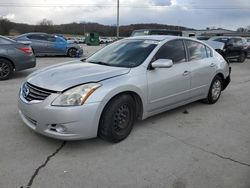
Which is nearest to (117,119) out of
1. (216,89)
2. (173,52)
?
(173,52)

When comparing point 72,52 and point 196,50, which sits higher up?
point 196,50

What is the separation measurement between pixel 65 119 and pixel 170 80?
2.06 meters

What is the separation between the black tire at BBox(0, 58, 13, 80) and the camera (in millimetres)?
8281

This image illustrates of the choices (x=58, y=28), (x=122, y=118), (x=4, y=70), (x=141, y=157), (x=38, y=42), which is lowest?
(x=141, y=157)

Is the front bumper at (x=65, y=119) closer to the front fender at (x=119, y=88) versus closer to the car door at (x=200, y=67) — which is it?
the front fender at (x=119, y=88)

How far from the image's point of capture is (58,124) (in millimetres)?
3549

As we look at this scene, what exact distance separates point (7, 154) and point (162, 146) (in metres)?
2.11

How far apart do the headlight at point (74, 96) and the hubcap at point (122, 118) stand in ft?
1.86

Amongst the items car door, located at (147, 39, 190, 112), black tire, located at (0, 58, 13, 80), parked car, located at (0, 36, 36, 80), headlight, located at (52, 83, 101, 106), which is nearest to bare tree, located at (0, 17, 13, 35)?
parked car, located at (0, 36, 36, 80)

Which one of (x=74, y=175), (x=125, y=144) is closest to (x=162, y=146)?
(x=125, y=144)

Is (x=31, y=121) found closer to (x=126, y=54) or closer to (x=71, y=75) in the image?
(x=71, y=75)

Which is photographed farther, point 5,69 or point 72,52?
point 72,52

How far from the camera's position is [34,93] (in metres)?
3.78

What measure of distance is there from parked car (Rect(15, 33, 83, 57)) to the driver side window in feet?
38.9
